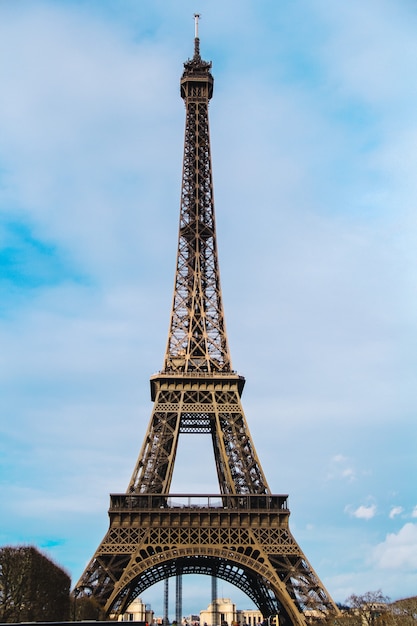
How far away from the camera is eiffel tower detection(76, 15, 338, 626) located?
50.5m

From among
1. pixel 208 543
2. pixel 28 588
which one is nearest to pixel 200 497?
pixel 208 543

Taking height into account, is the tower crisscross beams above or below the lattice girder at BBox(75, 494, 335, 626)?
above

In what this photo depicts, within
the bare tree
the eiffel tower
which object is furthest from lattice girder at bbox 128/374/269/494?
the bare tree

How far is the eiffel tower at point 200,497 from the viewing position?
1987 inches

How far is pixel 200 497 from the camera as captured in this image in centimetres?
5456

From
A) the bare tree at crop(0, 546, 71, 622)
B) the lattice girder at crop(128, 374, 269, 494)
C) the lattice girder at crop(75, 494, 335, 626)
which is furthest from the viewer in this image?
the lattice girder at crop(128, 374, 269, 494)

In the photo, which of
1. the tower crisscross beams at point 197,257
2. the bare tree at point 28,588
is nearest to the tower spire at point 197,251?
the tower crisscross beams at point 197,257

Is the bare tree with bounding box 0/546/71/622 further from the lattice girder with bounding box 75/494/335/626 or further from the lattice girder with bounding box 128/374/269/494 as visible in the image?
the lattice girder with bounding box 128/374/269/494

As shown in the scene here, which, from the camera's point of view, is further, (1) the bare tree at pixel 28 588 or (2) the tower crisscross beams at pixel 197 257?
(2) the tower crisscross beams at pixel 197 257

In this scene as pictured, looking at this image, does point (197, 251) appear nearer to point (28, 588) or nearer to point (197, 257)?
point (197, 257)

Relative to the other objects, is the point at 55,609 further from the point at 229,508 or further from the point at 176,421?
the point at 176,421

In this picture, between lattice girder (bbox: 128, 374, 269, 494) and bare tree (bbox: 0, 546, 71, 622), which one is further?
lattice girder (bbox: 128, 374, 269, 494)

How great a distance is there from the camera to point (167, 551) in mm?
51344

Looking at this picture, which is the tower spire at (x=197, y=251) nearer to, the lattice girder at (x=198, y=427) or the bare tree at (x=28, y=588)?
the lattice girder at (x=198, y=427)
